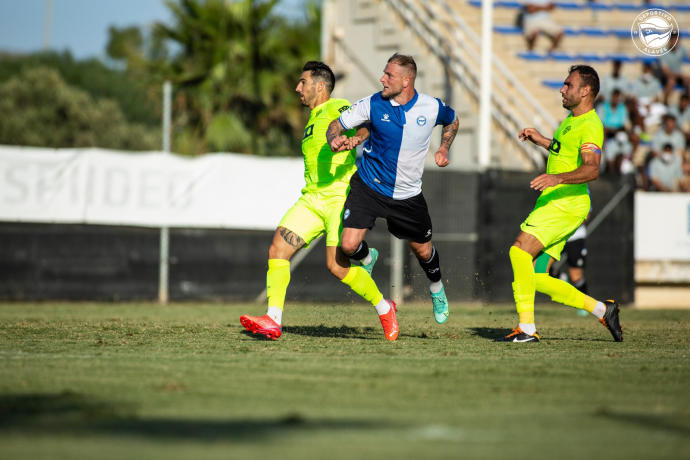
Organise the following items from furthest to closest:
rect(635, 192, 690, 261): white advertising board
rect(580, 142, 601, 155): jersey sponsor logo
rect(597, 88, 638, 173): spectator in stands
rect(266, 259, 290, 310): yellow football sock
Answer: rect(597, 88, 638, 173): spectator in stands < rect(635, 192, 690, 261): white advertising board < rect(266, 259, 290, 310): yellow football sock < rect(580, 142, 601, 155): jersey sponsor logo

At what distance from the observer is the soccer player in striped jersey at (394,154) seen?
8180 millimetres

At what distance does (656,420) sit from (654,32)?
669 inches

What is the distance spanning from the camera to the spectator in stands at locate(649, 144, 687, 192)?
56.6 feet

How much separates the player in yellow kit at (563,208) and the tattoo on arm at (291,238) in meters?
1.91

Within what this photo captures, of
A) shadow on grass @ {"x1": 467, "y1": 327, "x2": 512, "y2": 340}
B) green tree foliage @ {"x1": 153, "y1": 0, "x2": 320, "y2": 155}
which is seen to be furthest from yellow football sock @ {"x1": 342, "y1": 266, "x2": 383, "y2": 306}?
green tree foliage @ {"x1": 153, "y1": 0, "x2": 320, "y2": 155}

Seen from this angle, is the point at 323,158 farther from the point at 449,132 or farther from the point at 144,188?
the point at 144,188

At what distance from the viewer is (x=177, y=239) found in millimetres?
15164

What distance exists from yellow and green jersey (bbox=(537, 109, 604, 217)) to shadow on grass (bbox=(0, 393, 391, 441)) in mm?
4464

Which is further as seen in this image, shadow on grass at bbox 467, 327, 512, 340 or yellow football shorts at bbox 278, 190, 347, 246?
shadow on grass at bbox 467, 327, 512, 340

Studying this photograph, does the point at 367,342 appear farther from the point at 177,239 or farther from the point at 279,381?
the point at 177,239

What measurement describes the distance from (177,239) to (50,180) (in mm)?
2201

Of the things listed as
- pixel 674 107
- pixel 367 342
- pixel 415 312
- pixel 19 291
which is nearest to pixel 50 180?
pixel 19 291

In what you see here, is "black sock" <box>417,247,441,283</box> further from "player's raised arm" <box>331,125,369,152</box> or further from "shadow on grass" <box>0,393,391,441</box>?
"shadow on grass" <box>0,393,391,441</box>

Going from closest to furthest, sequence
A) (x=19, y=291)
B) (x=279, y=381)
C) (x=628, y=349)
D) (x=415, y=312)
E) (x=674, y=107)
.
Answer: (x=279, y=381) < (x=628, y=349) < (x=415, y=312) < (x=19, y=291) < (x=674, y=107)
